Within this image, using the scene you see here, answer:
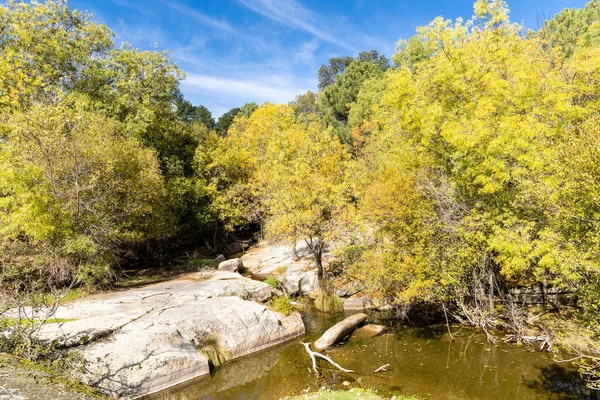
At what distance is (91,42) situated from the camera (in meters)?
37.4

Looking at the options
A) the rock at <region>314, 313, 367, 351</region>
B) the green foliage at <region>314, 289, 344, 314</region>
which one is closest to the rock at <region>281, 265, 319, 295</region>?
the green foliage at <region>314, 289, 344, 314</region>

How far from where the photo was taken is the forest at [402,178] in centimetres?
1362

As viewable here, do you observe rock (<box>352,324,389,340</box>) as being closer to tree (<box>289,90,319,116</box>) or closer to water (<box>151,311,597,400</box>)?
water (<box>151,311,597,400</box>)

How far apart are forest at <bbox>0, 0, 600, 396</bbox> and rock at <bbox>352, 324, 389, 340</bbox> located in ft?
5.52

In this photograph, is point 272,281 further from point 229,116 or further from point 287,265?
point 229,116

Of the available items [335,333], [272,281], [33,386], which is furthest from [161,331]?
[272,281]

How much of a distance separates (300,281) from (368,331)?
29.4 ft

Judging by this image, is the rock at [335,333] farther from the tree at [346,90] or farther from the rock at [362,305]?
the tree at [346,90]

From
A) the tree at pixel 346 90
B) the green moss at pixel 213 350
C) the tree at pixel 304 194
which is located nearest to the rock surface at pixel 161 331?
the green moss at pixel 213 350

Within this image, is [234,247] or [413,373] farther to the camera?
Result: [234,247]

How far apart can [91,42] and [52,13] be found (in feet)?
13.0

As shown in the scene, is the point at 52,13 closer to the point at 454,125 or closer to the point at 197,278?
the point at 197,278

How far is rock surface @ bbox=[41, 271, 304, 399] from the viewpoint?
14.6m

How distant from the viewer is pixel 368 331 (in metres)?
20.1
